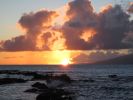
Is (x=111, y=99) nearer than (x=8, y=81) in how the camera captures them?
Yes

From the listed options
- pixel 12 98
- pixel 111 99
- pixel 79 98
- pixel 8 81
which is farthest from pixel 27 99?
pixel 8 81

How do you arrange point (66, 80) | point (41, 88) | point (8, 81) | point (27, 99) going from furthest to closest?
point (66, 80), point (8, 81), point (41, 88), point (27, 99)

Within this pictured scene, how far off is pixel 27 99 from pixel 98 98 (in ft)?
39.7

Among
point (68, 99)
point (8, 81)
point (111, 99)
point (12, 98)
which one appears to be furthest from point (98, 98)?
point (8, 81)

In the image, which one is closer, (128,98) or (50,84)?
(128,98)

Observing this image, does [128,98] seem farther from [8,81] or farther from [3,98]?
[8,81]

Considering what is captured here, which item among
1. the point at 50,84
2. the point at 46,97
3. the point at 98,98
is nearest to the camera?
the point at 46,97

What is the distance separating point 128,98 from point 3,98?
67.3 ft

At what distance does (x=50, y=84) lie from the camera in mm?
82000

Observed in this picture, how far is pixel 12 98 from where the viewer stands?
191 feet

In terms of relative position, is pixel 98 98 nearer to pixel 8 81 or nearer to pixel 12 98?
pixel 12 98

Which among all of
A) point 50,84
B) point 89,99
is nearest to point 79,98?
point 89,99

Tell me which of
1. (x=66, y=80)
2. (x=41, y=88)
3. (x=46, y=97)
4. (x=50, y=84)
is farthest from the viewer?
(x=66, y=80)

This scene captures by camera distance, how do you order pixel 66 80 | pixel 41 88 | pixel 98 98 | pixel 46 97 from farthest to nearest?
pixel 66 80, pixel 41 88, pixel 98 98, pixel 46 97
